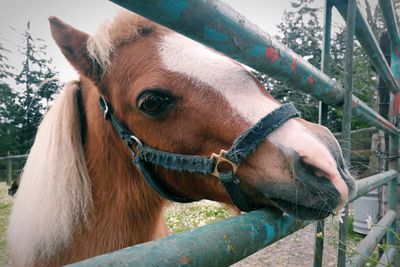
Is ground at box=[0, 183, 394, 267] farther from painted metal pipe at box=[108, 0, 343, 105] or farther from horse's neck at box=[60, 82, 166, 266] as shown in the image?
painted metal pipe at box=[108, 0, 343, 105]

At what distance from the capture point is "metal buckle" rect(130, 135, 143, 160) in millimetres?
1646

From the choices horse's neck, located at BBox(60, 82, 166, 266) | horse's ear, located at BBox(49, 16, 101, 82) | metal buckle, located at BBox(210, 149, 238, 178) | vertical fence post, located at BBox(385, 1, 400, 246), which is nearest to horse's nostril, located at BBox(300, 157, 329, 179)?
metal buckle, located at BBox(210, 149, 238, 178)

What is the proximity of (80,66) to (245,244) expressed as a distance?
1.50 metres

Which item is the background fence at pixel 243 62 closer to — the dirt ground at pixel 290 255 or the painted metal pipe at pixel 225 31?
the painted metal pipe at pixel 225 31

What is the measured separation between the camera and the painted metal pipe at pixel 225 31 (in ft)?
1.97

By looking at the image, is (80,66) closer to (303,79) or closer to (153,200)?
(153,200)

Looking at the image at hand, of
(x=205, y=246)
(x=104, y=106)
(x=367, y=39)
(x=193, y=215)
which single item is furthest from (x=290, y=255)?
(x=205, y=246)

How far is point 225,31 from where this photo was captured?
73 centimetres

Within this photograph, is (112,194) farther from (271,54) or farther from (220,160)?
(271,54)

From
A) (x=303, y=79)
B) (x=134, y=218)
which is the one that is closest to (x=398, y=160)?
(x=303, y=79)

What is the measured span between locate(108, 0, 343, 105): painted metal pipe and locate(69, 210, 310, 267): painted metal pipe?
1.41 ft

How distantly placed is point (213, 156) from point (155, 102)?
0.41m

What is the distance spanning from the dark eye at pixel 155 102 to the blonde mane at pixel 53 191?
2.10 feet

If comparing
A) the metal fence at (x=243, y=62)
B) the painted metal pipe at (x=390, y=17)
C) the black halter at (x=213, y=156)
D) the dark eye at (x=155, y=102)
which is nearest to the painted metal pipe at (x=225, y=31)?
the metal fence at (x=243, y=62)
